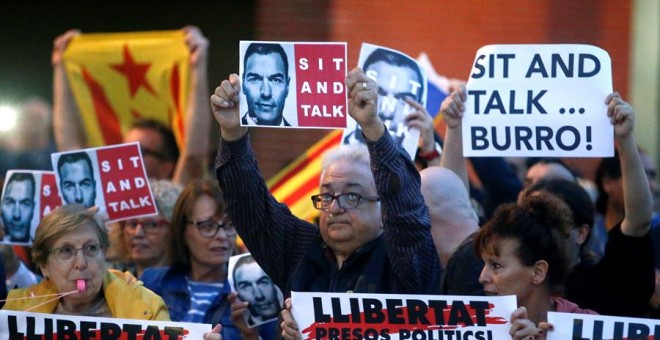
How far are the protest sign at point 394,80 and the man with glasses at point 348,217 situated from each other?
915 millimetres

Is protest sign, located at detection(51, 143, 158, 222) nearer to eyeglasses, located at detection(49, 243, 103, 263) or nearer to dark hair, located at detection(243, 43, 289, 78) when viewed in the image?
eyeglasses, located at detection(49, 243, 103, 263)

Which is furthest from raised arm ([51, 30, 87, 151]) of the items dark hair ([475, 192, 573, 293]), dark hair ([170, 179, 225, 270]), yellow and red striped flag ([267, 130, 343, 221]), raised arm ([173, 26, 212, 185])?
dark hair ([475, 192, 573, 293])

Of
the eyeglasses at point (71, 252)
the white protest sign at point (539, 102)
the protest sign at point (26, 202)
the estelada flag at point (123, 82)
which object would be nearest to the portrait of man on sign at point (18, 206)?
the protest sign at point (26, 202)

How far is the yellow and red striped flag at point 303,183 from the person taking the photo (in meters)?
7.67

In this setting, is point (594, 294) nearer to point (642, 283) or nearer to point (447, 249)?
point (642, 283)

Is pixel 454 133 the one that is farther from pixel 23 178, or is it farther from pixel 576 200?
pixel 23 178

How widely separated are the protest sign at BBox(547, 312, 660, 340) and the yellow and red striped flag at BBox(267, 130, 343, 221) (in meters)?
2.93

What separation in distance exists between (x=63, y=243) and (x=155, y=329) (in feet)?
1.76

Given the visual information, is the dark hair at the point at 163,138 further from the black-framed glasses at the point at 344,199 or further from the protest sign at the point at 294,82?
the black-framed glasses at the point at 344,199

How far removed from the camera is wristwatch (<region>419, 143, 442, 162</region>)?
22.0 feet

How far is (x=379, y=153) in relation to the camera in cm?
513

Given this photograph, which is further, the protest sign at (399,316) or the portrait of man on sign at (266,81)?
the portrait of man on sign at (266,81)

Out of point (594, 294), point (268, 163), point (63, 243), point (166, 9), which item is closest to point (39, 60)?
point (166, 9)

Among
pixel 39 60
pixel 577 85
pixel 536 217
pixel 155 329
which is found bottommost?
pixel 155 329
